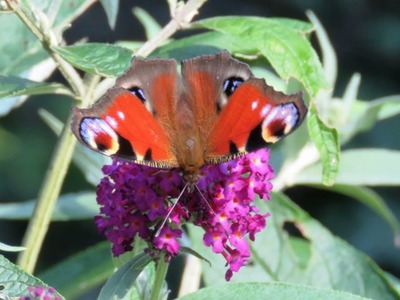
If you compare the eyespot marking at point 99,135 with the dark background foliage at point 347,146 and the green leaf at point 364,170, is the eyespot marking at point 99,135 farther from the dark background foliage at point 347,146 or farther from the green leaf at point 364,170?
the dark background foliage at point 347,146

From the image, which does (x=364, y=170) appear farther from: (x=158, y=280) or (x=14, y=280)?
(x=14, y=280)

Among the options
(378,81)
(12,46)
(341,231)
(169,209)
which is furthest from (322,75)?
(378,81)

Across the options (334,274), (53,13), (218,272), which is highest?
(53,13)

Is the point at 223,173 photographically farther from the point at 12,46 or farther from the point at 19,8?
the point at 12,46

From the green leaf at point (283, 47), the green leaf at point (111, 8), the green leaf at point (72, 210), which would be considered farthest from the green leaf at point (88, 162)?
the green leaf at point (283, 47)

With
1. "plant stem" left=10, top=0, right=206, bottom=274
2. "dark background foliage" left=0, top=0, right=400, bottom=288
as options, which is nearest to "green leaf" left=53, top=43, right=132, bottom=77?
"plant stem" left=10, top=0, right=206, bottom=274
